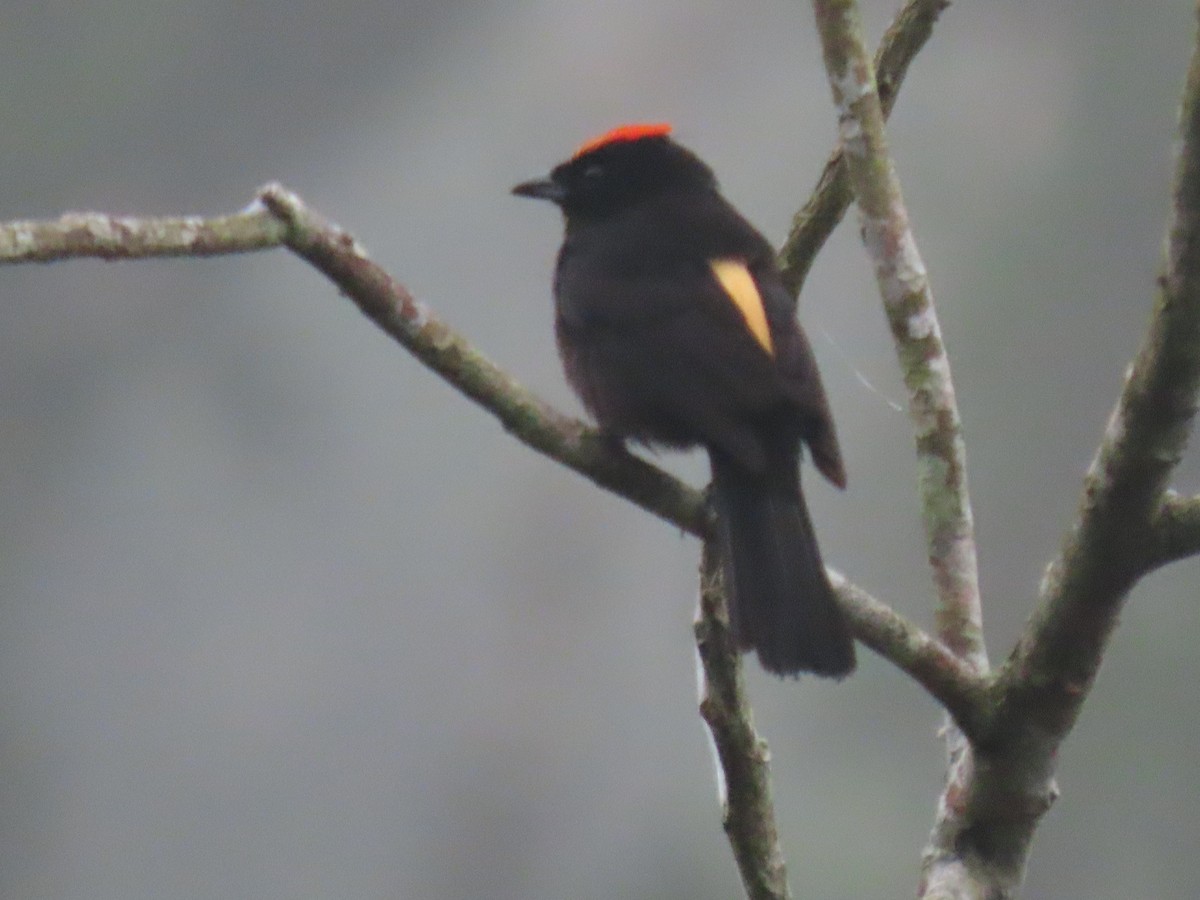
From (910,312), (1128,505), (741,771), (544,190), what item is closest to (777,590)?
(741,771)

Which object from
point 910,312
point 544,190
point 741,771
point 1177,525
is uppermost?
point 544,190

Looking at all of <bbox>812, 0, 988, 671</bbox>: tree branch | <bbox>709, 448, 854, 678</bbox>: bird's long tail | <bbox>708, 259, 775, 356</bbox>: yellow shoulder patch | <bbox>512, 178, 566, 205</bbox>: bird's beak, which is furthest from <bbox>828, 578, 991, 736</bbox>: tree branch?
<bbox>512, 178, 566, 205</bbox>: bird's beak

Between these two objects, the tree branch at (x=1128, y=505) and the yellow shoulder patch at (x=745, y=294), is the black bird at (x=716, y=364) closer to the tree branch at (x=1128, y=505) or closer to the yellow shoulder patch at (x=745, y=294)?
the yellow shoulder patch at (x=745, y=294)

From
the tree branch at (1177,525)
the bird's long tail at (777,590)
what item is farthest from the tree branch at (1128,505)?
the bird's long tail at (777,590)

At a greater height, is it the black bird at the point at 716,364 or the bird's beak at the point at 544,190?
the bird's beak at the point at 544,190

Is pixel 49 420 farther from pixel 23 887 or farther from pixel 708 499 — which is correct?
pixel 708 499

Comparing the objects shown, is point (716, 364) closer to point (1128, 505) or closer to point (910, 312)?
point (910, 312)

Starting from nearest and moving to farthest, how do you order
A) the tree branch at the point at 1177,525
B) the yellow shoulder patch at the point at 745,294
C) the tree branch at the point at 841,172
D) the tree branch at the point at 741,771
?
the tree branch at the point at 1177,525 → the tree branch at the point at 741,771 → the tree branch at the point at 841,172 → the yellow shoulder patch at the point at 745,294

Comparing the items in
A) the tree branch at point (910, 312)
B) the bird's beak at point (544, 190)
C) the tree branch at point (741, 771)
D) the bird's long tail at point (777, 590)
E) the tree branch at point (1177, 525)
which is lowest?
the tree branch at point (741, 771)

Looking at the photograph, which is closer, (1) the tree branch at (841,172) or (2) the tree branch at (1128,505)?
(2) the tree branch at (1128,505)
